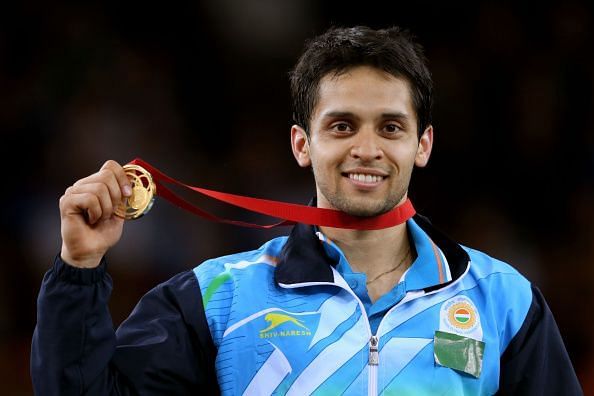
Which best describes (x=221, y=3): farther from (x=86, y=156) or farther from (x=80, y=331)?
(x=80, y=331)

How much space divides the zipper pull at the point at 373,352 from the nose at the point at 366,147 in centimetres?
53

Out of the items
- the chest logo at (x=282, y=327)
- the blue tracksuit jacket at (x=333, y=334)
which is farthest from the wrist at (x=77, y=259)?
the chest logo at (x=282, y=327)

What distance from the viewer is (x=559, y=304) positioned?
17.1 ft

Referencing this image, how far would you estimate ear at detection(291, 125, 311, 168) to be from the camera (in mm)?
3145

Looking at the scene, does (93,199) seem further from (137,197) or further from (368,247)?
(368,247)

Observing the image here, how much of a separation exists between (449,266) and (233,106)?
282 centimetres

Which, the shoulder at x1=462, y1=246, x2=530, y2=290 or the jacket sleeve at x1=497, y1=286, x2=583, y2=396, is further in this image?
the shoulder at x1=462, y1=246, x2=530, y2=290

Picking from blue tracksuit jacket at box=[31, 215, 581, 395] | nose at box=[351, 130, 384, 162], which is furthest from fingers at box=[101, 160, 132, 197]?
nose at box=[351, 130, 384, 162]

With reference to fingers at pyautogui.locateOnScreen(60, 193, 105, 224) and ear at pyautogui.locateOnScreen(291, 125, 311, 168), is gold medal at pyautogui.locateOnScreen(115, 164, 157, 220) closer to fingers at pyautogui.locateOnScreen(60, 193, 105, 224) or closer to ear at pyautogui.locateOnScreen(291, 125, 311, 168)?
fingers at pyautogui.locateOnScreen(60, 193, 105, 224)

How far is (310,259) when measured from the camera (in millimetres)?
2934

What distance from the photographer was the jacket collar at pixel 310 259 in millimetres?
2889

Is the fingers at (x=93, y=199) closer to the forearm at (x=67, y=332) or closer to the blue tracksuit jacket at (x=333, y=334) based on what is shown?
the forearm at (x=67, y=332)

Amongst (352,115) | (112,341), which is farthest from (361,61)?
(112,341)

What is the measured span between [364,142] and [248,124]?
2738mm
